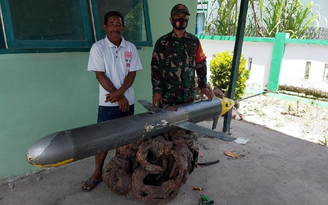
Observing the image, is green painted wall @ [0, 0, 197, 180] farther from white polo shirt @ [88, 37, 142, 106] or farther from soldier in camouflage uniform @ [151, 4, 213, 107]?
soldier in camouflage uniform @ [151, 4, 213, 107]

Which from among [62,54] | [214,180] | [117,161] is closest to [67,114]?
[62,54]

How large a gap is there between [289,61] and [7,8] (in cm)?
727

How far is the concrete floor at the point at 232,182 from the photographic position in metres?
2.67

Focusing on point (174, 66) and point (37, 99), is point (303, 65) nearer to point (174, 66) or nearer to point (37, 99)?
→ point (174, 66)

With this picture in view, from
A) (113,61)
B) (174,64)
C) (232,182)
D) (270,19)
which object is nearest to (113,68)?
(113,61)

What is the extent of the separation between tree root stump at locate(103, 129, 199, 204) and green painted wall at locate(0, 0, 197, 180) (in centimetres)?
101

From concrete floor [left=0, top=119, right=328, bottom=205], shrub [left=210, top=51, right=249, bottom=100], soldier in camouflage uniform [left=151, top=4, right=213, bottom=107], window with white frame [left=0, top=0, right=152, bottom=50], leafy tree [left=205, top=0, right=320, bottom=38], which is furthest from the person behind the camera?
leafy tree [left=205, top=0, right=320, bottom=38]

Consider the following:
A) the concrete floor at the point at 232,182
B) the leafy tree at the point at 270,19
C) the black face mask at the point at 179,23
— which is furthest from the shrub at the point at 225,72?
the black face mask at the point at 179,23

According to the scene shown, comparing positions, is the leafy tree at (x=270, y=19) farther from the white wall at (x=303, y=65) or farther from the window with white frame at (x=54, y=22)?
the window with white frame at (x=54, y=22)

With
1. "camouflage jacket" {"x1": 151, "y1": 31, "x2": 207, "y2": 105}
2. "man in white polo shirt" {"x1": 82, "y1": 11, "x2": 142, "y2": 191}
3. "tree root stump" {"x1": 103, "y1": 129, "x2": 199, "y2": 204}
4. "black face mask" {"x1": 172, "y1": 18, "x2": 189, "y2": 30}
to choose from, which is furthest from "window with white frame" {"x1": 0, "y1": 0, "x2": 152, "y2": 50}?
"tree root stump" {"x1": 103, "y1": 129, "x2": 199, "y2": 204}

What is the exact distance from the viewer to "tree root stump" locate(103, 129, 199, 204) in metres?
2.45

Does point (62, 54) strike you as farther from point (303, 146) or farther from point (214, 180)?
point (303, 146)

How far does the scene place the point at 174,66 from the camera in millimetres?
2914

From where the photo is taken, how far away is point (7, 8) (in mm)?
2510
